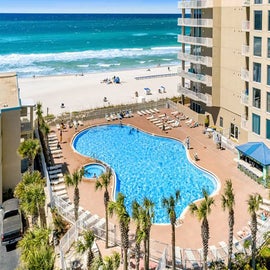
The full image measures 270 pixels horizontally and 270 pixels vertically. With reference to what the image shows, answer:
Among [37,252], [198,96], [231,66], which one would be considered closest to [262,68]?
[231,66]

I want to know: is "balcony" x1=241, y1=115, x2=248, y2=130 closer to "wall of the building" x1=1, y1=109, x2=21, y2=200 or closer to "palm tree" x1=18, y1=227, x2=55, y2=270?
"wall of the building" x1=1, y1=109, x2=21, y2=200

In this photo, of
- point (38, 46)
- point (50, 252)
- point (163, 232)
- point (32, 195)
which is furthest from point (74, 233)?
point (38, 46)

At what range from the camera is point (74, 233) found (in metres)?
19.8

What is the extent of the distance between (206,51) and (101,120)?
13.6 m

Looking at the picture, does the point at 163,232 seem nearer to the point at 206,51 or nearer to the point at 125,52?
the point at 206,51

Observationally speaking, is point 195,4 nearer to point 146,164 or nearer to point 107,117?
point 107,117

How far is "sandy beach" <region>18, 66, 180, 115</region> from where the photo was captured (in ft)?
164

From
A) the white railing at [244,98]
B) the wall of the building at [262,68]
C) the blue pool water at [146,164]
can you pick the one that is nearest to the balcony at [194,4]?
the wall of the building at [262,68]

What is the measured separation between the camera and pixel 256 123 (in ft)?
96.4

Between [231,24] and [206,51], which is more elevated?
[231,24]

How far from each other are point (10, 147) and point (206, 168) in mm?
14651

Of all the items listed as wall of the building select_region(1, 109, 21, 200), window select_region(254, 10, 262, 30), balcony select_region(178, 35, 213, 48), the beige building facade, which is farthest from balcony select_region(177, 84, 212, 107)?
wall of the building select_region(1, 109, 21, 200)

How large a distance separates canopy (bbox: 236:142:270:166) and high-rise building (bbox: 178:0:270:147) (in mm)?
932

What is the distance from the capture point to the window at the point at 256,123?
29047mm
